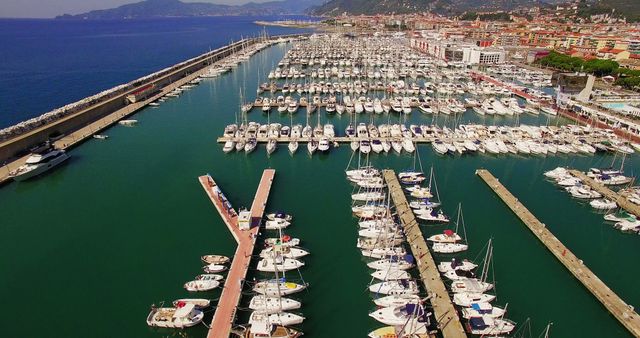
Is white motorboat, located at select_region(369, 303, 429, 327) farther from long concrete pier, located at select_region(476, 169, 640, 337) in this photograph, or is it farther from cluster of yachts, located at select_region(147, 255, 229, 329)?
long concrete pier, located at select_region(476, 169, 640, 337)

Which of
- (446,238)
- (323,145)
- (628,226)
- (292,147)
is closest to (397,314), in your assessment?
(446,238)

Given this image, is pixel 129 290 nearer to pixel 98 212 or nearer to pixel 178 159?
pixel 98 212

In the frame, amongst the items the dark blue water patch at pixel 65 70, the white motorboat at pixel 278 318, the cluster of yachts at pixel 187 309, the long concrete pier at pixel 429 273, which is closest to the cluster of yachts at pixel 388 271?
the long concrete pier at pixel 429 273

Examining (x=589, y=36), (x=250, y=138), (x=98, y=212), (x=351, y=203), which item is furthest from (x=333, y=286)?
(x=589, y=36)

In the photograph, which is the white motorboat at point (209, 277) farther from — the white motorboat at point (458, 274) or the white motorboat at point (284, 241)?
the white motorboat at point (458, 274)

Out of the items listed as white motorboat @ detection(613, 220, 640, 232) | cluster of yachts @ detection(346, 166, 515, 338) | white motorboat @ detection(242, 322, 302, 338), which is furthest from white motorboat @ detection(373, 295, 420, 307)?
white motorboat @ detection(613, 220, 640, 232)

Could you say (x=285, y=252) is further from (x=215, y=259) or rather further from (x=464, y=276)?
(x=464, y=276)
